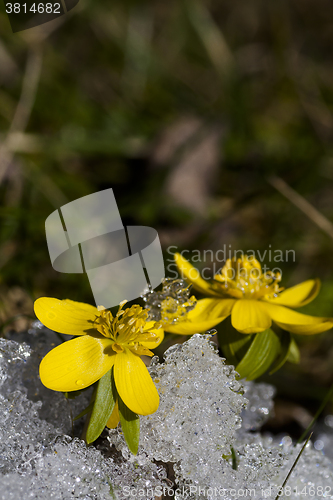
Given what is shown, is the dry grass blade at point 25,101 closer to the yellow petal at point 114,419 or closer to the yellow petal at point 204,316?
the yellow petal at point 204,316

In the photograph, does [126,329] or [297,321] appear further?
[297,321]

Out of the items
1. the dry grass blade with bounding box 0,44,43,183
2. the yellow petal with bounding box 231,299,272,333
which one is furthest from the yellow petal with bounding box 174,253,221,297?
the dry grass blade with bounding box 0,44,43,183

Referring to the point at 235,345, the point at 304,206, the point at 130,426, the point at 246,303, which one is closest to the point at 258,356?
the point at 235,345

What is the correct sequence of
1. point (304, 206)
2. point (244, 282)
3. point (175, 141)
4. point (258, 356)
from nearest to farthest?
point (258, 356) → point (244, 282) → point (304, 206) → point (175, 141)

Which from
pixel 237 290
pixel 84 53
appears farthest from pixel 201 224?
pixel 84 53

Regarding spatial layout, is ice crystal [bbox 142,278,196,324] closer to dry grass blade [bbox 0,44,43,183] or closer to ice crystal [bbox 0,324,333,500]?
ice crystal [bbox 0,324,333,500]

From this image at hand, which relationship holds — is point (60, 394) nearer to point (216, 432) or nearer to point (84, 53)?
point (216, 432)

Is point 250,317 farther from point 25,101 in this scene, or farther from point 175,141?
point 25,101
